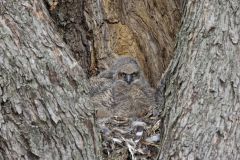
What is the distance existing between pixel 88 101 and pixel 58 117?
0.31 meters

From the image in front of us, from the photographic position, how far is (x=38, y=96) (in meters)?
3.81

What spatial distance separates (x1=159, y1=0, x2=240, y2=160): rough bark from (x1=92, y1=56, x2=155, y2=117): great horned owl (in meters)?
1.89

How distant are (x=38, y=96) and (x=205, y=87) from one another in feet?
3.92

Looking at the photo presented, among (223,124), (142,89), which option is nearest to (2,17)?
(223,124)

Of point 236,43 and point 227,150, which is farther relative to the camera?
point 236,43

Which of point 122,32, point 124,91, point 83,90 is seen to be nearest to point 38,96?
point 83,90

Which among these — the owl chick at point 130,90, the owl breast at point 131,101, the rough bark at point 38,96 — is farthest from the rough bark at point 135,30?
the rough bark at point 38,96

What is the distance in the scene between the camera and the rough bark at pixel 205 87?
3842mm

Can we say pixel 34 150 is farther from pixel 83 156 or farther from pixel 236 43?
pixel 236 43

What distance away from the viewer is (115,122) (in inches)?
237

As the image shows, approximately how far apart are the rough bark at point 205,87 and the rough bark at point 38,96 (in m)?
0.63

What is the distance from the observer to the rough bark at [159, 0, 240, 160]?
3.84 m

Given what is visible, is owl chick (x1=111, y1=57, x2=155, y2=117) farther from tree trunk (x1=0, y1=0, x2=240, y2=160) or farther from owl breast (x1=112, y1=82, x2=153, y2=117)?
→ tree trunk (x1=0, y1=0, x2=240, y2=160)

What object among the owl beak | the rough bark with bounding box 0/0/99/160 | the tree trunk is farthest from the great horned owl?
the rough bark with bounding box 0/0/99/160
